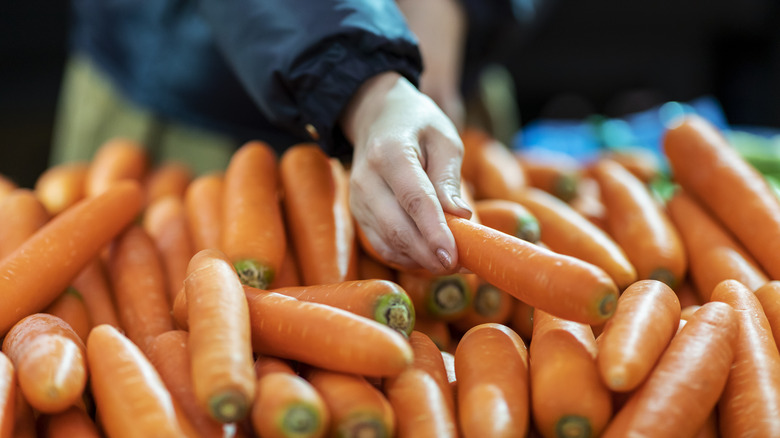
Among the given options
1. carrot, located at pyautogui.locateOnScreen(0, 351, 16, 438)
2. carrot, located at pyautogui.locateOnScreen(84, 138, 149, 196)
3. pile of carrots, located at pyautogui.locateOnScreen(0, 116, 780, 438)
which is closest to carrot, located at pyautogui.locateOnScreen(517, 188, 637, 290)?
pile of carrots, located at pyautogui.locateOnScreen(0, 116, 780, 438)

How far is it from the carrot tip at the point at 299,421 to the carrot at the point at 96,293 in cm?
47

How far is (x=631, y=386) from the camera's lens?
28.4 inches

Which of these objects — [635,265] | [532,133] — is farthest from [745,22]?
[635,265]

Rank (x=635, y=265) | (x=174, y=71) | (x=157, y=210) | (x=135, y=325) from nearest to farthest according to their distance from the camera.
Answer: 1. (x=135, y=325)
2. (x=635, y=265)
3. (x=157, y=210)
4. (x=174, y=71)

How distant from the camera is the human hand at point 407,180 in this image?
87 cm

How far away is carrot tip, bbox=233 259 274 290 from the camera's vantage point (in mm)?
977

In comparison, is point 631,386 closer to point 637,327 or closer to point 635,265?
point 637,327

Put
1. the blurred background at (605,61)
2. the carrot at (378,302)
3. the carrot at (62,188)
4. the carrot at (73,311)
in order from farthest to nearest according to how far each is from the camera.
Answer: the blurred background at (605,61) → the carrot at (62,188) → the carrot at (73,311) → the carrot at (378,302)

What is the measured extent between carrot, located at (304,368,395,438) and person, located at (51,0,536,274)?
22 centimetres

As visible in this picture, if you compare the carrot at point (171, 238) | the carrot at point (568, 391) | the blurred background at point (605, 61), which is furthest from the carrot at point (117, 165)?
the blurred background at point (605, 61)

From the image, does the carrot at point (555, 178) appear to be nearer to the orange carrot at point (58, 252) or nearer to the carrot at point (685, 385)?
the carrot at point (685, 385)

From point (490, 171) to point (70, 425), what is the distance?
101 centimetres

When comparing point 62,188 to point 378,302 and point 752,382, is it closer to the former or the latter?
point 378,302

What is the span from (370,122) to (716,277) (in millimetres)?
629
